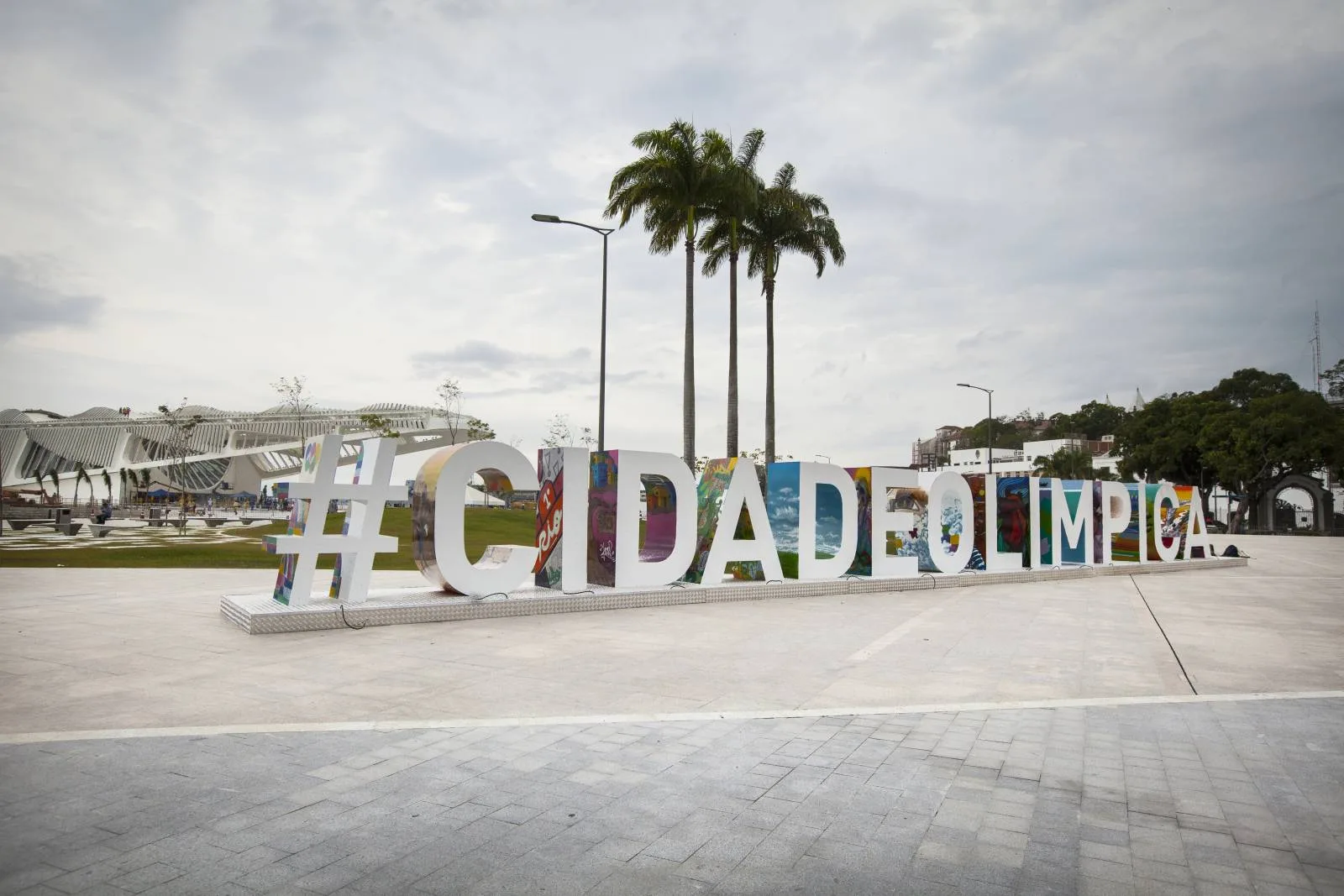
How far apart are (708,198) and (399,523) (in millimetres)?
20234

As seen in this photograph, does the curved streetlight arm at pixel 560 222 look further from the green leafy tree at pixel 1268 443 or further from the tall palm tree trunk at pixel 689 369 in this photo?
the green leafy tree at pixel 1268 443

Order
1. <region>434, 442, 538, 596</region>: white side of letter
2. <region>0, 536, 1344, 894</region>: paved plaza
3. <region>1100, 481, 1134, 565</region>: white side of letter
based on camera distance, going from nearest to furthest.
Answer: <region>0, 536, 1344, 894</region>: paved plaza → <region>434, 442, 538, 596</region>: white side of letter → <region>1100, 481, 1134, 565</region>: white side of letter

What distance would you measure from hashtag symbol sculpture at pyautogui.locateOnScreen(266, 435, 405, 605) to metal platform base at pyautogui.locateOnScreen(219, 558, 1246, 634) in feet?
0.94

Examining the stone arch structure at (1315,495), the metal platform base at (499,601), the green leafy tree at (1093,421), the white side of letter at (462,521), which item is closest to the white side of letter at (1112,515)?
the metal platform base at (499,601)

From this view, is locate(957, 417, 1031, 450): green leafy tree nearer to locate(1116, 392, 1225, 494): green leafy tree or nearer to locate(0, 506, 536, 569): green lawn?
locate(1116, 392, 1225, 494): green leafy tree

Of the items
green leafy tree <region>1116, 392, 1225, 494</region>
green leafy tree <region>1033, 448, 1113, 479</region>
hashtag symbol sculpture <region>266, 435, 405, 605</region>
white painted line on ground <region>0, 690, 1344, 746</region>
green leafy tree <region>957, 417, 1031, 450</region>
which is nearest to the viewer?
white painted line on ground <region>0, 690, 1344, 746</region>

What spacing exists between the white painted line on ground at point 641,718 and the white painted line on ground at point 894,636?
7.44 ft

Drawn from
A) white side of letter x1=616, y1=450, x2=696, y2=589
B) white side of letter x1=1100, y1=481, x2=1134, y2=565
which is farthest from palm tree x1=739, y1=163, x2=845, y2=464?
white side of letter x1=616, y1=450, x2=696, y2=589

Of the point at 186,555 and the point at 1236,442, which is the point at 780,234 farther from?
the point at 1236,442

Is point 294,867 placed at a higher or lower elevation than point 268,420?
lower

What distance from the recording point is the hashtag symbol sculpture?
11242 millimetres

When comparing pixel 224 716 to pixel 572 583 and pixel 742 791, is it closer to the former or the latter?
pixel 742 791

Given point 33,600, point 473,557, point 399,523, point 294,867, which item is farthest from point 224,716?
point 399,523

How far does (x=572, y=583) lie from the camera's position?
1362cm
